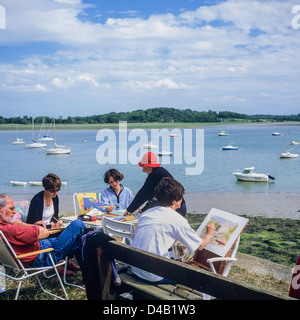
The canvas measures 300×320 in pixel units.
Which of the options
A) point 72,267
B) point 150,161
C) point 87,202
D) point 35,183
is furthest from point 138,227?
point 35,183

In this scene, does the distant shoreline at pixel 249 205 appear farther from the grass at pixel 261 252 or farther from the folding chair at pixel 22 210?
the folding chair at pixel 22 210

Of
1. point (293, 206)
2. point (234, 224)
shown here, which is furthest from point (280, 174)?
point (234, 224)

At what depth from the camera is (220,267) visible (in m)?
3.97

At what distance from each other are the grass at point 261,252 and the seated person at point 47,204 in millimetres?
838

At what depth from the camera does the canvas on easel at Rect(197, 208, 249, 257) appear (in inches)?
154

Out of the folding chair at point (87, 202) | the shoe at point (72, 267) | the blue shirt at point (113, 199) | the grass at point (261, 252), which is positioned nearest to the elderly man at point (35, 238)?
the grass at point (261, 252)

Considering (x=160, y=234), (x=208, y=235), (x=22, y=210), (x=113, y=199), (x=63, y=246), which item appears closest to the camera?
(x=160, y=234)

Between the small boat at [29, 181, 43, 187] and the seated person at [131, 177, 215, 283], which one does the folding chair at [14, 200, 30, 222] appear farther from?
the small boat at [29, 181, 43, 187]

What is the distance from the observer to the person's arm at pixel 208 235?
3672mm

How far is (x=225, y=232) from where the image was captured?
3.99 meters

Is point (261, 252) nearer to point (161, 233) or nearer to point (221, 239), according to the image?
point (221, 239)

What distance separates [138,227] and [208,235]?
2.52 feet
